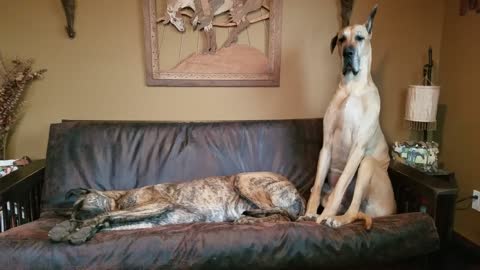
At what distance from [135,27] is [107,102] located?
57cm

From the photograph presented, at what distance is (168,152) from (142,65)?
2.33 feet

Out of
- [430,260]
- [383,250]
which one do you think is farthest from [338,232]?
[430,260]

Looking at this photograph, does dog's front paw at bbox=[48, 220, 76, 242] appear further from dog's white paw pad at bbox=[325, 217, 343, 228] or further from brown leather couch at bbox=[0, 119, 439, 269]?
dog's white paw pad at bbox=[325, 217, 343, 228]

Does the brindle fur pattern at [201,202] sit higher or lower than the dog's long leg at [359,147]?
lower

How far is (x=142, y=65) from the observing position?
2412 millimetres

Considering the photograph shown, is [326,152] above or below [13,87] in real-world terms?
below

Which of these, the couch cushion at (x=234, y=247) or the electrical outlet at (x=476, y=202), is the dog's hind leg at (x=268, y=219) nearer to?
the couch cushion at (x=234, y=247)

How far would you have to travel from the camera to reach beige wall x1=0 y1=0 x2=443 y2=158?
2311mm

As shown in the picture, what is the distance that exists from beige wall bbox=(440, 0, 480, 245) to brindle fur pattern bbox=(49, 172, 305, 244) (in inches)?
50.7

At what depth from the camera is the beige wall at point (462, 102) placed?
7.29 ft

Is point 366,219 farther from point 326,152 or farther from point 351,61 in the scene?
point 351,61

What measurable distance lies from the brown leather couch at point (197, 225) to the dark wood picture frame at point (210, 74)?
0.38 metres

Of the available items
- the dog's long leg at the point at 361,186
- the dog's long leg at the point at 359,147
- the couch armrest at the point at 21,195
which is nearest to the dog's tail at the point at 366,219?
the dog's long leg at the point at 361,186

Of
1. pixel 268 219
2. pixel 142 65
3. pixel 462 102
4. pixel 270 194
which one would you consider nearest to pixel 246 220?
pixel 268 219
